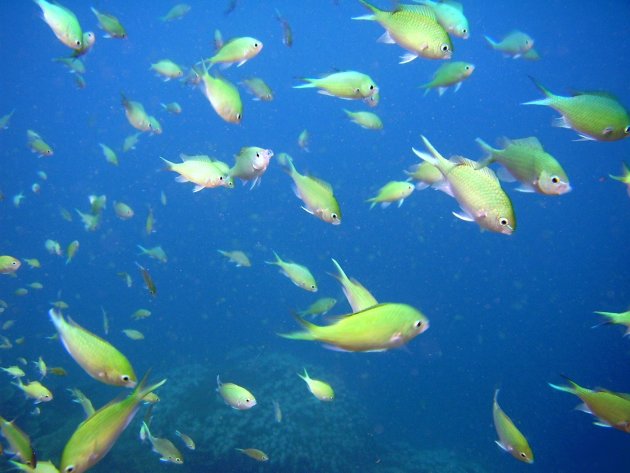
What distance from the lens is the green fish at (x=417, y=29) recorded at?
3115 mm

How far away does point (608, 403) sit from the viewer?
9.69ft

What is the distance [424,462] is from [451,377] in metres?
18.1

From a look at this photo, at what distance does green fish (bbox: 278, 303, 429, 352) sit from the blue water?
0.49 m

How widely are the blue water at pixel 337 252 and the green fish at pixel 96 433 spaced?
1.83m

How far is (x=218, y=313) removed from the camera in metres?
35.5

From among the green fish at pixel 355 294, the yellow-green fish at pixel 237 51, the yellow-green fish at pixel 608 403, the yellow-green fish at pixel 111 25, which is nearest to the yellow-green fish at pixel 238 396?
the green fish at pixel 355 294

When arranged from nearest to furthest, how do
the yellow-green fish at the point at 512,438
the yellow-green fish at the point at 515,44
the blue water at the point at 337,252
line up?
the yellow-green fish at the point at 512,438, the yellow-green fish at the point at 515,44, the blue water at the point at 337,252

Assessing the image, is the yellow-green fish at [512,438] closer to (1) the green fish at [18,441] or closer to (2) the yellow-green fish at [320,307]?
(2) the yellow-green fish at [320,307]

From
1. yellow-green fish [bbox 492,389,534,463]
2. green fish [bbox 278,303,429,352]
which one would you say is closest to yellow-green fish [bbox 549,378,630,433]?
yellow-green fish [bbox 492,389,534,463]

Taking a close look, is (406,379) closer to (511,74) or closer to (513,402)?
(513,402)

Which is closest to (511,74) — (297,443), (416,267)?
(416,267)

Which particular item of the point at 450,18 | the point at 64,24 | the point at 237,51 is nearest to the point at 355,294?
the point at 237,51

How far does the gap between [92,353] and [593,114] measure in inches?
145

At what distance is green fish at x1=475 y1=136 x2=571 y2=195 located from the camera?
2502 mm
